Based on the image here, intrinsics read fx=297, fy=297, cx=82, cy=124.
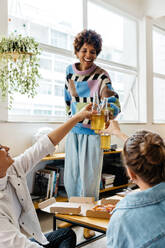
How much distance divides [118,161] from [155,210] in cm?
333

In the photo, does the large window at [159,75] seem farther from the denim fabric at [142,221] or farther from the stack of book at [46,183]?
the denim fabric at [142,221]

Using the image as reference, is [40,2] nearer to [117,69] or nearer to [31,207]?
[117,69]

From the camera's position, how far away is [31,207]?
123cm

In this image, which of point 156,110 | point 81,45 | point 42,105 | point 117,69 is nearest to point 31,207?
point 81,45

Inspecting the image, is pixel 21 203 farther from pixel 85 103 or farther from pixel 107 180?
pixel 107 180

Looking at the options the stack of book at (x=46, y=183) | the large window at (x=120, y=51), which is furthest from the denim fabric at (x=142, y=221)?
the large window at (x=120, y=51)

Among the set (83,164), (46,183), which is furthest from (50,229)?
(83,164)

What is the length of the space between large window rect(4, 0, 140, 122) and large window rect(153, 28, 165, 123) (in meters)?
0.81

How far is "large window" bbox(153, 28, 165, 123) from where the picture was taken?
5543mm

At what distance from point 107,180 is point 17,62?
6.03ft

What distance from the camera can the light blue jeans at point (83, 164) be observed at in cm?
204

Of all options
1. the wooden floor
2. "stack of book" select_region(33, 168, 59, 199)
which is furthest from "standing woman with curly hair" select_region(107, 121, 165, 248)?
"stack of book" select_region(33, 168, 59, 199)

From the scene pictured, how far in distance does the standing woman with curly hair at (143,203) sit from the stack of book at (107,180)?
2865 mm

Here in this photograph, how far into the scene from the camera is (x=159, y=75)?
549 cm
